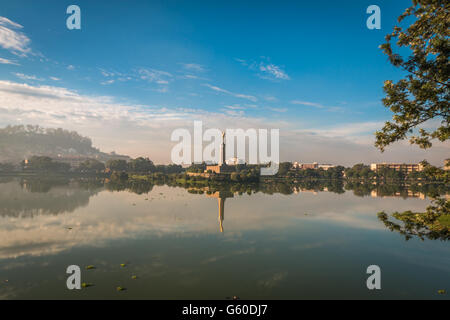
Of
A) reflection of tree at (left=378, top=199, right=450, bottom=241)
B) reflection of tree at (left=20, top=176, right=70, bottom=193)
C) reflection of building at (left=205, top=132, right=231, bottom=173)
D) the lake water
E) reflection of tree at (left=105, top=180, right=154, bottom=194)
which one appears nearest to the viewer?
the lake water

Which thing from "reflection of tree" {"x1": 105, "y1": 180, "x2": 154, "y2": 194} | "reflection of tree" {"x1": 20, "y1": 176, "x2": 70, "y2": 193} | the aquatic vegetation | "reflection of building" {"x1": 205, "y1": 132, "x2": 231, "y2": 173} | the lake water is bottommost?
"reflection of tree" {"x1": 105, "y1": 180, "x2": 154, "y2": 194}

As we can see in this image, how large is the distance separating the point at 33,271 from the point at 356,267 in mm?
19498

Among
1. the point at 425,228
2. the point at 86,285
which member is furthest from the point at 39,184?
the point at 425,228

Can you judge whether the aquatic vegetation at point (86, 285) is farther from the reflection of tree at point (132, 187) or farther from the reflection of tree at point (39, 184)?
the reflection of tree at point (39, 184)

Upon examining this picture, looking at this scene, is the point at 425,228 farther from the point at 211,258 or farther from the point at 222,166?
the point at 222,166

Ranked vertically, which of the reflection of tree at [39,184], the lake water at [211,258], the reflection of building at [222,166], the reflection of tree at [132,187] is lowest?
the reflection of tree at [132,187]

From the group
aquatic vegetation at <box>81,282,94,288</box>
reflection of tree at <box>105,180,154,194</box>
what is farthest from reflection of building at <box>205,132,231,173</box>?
aquatic vegetation at <box>81,282,94,288</box>

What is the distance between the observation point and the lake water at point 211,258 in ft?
40.9

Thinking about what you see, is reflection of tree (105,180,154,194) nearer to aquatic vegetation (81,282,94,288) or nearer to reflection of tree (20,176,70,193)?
reflection of tree (20,176,70,193)

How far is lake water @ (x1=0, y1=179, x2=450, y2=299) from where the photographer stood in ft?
40.9

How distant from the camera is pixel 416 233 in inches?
931

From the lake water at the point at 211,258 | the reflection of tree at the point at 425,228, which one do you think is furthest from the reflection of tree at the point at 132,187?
the reflection of tree at the point at 425,228
